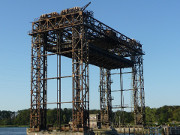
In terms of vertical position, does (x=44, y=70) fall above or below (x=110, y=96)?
above

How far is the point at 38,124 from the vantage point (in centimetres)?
5206

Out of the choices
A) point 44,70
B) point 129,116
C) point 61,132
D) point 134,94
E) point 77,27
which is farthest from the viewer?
point 129,116

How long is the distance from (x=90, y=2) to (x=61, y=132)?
22.3 meters

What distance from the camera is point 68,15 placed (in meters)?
51.4

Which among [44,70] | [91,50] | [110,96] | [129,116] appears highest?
[91,50]

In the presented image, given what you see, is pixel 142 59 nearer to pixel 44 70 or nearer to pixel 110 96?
pixel 110 96

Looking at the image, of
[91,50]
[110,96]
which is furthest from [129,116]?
[91,50]

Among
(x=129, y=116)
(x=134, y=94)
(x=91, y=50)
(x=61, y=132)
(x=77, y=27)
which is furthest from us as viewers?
(x=129, y=116)

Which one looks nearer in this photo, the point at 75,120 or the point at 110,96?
the point at 75,120

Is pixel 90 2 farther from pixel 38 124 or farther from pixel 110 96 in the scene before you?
pixel 110 96

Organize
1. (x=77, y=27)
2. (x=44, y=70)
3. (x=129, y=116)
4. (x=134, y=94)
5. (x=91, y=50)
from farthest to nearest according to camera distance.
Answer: (x=129, y=116)
(x=134, y=94)
(x=91, y=50)
(x=44, y=70)
(x=77, y=27)

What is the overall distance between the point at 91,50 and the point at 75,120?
1616 centimetres

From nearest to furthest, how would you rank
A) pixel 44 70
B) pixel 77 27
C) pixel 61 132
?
pixel 61 132 < pixel 77 27 < pixel 44 70

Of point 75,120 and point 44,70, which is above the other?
point 44,70
